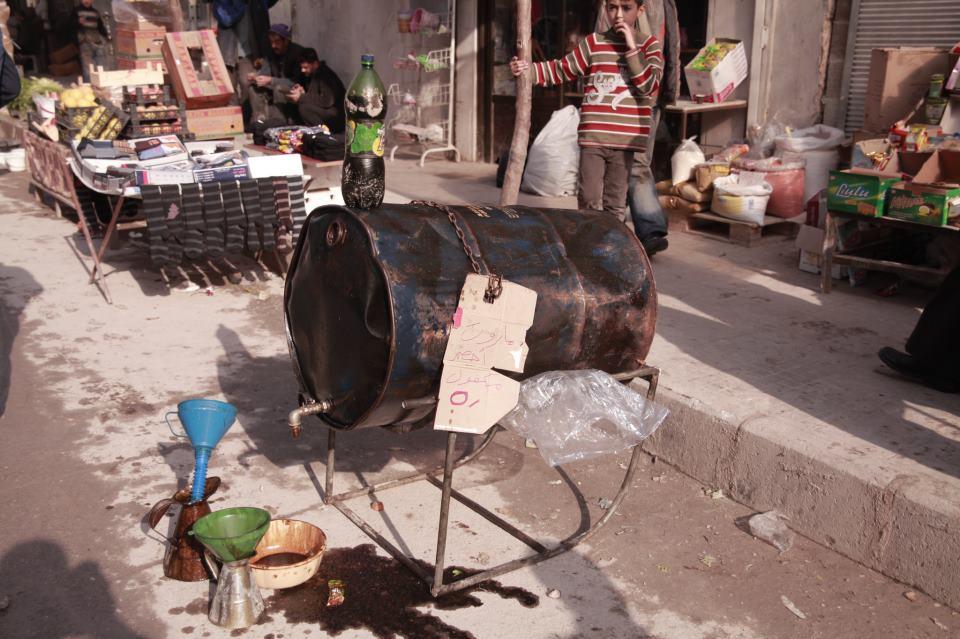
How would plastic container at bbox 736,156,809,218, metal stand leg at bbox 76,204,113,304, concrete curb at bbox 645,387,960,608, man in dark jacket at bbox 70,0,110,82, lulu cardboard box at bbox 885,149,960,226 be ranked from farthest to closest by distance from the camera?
man in dark jacket at bbox 70,0,110,82, plastic container at bbox 736,156,809,218, metal stand leg at bbox 76,204,113,304, lulu cardboard box at bbox 885,149,960,226, concrete curb at bbox 645,387,960,608

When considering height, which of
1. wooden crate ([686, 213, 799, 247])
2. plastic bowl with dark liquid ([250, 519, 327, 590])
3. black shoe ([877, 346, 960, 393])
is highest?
wooden crate ([686, 213, 799, 247])

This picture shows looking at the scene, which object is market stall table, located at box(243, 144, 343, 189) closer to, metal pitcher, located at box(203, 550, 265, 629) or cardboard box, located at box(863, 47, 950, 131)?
cardboard box, located at box(863, 47, 950, 131)

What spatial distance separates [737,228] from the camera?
6.38m

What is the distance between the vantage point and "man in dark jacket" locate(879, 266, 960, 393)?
3793 millimetres

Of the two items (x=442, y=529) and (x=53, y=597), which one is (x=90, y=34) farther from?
(x=442, y=529)

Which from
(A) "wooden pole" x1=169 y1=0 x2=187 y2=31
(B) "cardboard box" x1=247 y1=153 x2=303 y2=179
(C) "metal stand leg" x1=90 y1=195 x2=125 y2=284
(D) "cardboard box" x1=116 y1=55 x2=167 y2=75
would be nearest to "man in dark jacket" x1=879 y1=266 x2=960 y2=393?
(B) "cardboard box" x1=247 y1=153 x2=303 y2=179

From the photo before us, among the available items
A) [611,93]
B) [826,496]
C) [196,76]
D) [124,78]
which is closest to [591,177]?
[611,93]

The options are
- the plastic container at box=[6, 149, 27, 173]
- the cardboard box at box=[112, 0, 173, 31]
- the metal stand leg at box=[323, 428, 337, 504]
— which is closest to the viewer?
the metal stand leg at box=[323, 428, 337, 504]

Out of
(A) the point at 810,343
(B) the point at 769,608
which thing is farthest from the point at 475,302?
(A) the point at 810,343

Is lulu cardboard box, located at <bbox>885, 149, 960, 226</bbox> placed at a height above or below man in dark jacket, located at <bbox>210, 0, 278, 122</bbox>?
below

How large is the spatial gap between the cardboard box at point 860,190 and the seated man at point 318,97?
6.60m

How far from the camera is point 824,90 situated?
22.4ft

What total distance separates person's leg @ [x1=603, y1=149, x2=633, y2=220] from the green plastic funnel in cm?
331

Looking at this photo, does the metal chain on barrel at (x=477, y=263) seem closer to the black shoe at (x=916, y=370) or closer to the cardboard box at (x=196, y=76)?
the black shoe at (x=916, y=370)
